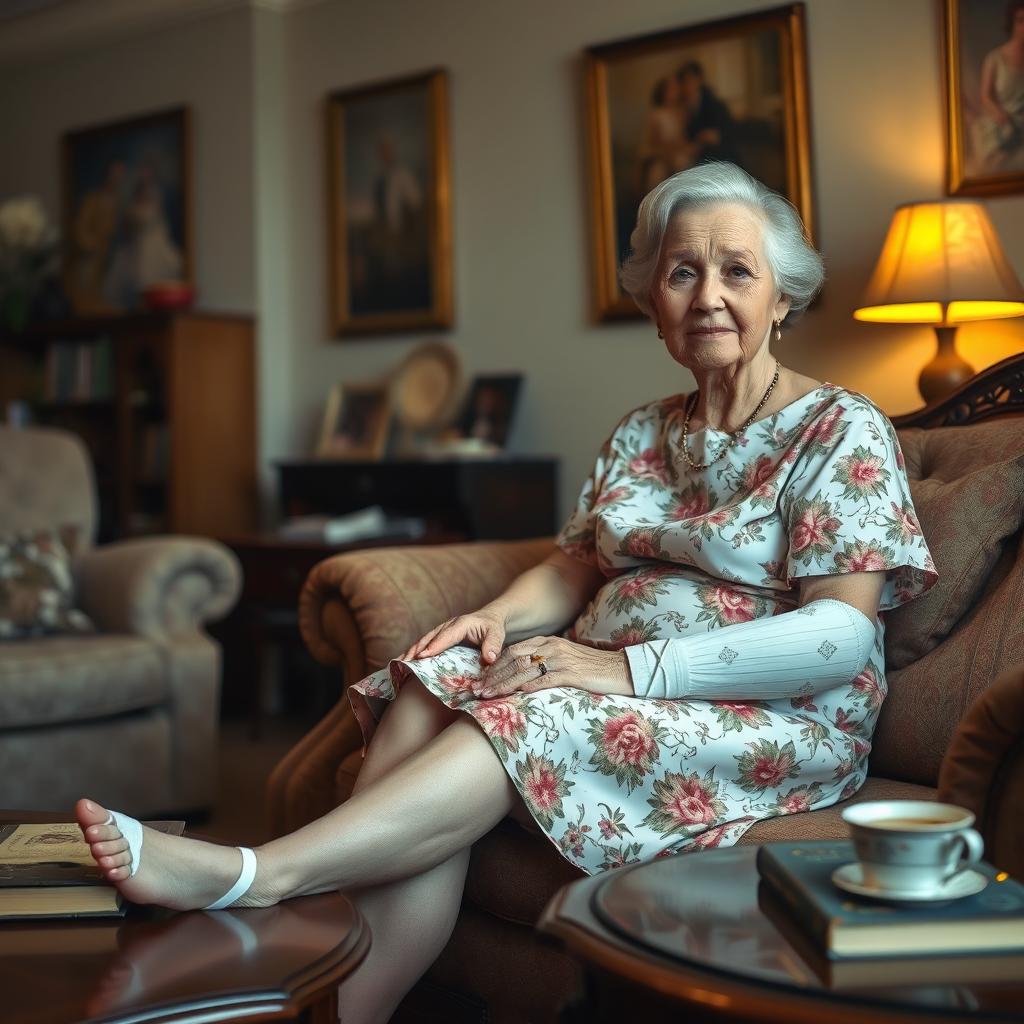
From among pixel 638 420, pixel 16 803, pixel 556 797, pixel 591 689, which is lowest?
pixel 16 803

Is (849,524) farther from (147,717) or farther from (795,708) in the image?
(147,717)

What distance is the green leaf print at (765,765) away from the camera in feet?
5.53

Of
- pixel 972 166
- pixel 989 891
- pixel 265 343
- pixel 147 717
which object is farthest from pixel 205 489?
pixel 989 891

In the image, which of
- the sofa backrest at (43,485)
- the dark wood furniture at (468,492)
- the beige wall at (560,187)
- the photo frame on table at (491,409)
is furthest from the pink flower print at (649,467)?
the photo frame on table at (491,409)

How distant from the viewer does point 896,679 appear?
1908 millimetres

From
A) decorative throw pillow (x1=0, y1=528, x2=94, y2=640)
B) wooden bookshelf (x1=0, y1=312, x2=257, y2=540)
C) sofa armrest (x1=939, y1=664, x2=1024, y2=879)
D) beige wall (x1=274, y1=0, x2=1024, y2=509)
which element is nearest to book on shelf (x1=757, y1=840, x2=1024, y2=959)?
sofa armrest (x1=939, y1=664, x2=1024, y2=879)

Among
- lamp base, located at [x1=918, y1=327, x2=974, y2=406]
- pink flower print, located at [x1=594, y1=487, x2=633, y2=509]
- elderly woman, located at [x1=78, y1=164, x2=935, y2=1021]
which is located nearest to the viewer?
elderly woman, located at [x1=78, y1=164, x2=935, y2=1021]

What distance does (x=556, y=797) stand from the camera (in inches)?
63.8

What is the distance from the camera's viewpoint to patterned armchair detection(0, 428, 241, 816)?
3191mm

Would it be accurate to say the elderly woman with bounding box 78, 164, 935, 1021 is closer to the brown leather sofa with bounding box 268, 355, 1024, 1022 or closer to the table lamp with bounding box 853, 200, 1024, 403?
the brown leather sofa with bounding box 268, 355, 1024, 1022

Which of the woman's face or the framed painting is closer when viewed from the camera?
the woman's face

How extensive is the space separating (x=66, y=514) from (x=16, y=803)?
0.95 m

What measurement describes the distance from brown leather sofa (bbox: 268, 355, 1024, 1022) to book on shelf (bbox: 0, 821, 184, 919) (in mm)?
468

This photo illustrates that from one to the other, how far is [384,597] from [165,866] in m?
0.81
